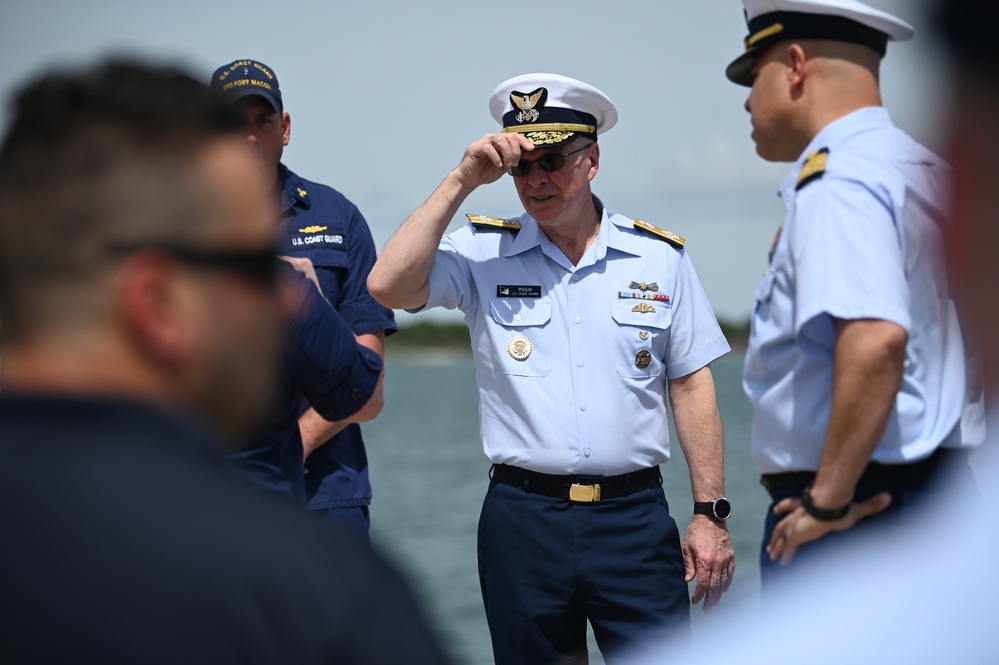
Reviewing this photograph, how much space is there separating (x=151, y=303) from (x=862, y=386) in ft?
5.14

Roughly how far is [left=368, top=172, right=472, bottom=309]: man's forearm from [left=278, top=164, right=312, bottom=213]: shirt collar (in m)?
0.43

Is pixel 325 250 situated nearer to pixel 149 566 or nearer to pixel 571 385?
pixel 571 385

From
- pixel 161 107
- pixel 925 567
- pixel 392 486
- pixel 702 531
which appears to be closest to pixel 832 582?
pixel 925 567

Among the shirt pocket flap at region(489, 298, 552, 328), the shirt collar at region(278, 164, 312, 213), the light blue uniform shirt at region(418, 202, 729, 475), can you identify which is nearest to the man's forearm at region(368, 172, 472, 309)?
the light blue uniform shirt at region(418, 202, 729, 475)

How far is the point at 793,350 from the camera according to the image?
2422mm

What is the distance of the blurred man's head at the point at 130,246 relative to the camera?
1.07m

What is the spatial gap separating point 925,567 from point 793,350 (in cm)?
134

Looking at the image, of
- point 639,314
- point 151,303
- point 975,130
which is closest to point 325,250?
point 639,314

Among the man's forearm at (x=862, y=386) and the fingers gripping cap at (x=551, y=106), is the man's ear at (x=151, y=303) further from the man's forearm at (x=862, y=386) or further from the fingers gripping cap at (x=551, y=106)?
the fingers gripping cap at (x=551, y=106)

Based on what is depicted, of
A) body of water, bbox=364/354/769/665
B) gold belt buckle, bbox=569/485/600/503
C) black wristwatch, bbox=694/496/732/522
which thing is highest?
gold belt buckle, bbox=569/485/600/503

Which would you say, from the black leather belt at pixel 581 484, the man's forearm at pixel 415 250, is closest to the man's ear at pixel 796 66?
the man's forearm at pixel 415 250

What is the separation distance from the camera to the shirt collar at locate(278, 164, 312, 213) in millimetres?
3840

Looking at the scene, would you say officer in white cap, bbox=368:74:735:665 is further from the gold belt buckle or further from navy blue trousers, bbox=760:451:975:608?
navy blue trousers, bbox=760:451:975:608

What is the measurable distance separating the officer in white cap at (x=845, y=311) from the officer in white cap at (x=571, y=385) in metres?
1.08
